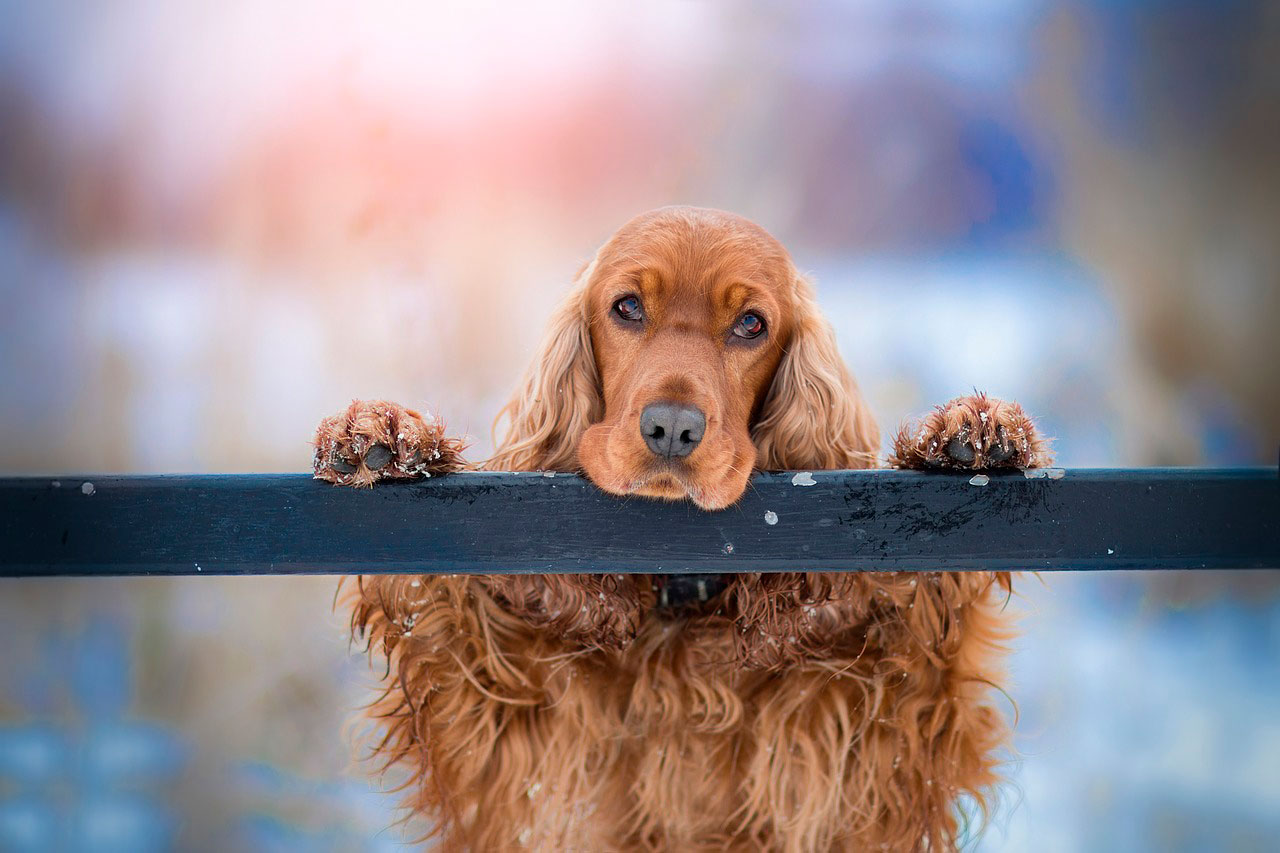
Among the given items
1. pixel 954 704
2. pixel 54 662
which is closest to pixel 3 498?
pixel 954 704

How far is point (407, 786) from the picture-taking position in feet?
7.58

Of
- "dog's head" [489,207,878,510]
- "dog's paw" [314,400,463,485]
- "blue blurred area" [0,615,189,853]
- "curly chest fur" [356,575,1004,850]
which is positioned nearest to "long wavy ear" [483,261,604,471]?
"dog's head" [489,207,878,510]

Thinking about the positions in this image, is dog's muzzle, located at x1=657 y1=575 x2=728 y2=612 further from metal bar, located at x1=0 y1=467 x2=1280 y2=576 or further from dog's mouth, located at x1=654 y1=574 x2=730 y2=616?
metal bar, located at x1=0 y1=467 x2=1280 y2=576

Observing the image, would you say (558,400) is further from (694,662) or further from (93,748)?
(93,748)

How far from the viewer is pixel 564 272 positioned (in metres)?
3.37

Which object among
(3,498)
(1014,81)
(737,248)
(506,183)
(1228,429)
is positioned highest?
(1014,81)

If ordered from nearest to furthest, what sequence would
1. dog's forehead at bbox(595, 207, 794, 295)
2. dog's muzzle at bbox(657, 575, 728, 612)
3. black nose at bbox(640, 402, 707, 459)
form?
black nose at bbox(640, 402, 707, 459)
dog's forehead at bbox(595, 207, 794, 295)
dog's muzzle at bbox(657, 575, 728, 612)

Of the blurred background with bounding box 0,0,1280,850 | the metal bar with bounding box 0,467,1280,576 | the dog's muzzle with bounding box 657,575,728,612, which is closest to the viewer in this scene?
the metal bar with bounding box 0,467,1280,576

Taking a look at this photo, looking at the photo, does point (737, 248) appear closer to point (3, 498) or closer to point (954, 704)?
point (954, 704)

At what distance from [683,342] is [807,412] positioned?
367 millimetres

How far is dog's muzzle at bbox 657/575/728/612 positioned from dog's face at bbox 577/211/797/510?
0.34m

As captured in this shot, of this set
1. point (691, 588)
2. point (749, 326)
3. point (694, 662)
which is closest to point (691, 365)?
point (749, 326)

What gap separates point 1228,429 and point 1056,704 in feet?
3.56

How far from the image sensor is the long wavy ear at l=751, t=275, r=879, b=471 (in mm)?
2225
